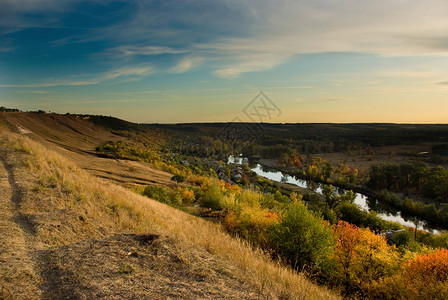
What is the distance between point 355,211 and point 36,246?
5257cm

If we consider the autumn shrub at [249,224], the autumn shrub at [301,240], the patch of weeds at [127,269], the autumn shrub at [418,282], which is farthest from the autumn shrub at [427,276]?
the patch of weeds at [127,269]

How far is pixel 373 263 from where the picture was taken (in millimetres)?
18734

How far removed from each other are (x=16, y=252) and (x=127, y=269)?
2.62 meters

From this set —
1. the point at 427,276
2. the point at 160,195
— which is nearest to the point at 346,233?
the point at 427,276

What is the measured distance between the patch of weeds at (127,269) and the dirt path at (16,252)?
1.40 meters

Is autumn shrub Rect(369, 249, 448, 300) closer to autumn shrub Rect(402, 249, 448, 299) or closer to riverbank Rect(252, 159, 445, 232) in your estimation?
autumn shrub Rect(402, 249, 448, 299)

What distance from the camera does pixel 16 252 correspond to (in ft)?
18.3

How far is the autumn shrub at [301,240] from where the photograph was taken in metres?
16.2

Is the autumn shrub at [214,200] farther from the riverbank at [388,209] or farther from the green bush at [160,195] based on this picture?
the riverbank at [388,209]

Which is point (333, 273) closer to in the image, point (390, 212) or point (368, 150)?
point (390, 212)

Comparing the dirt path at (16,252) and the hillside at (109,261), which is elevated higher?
the dirt path at (16,252)

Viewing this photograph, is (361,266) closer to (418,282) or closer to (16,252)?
(418,282)

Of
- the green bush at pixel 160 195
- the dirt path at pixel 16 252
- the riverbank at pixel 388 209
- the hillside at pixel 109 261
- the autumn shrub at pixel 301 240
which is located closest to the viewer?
the dirt path at pixel 16 252

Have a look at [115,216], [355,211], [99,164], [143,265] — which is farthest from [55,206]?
[355,211]
